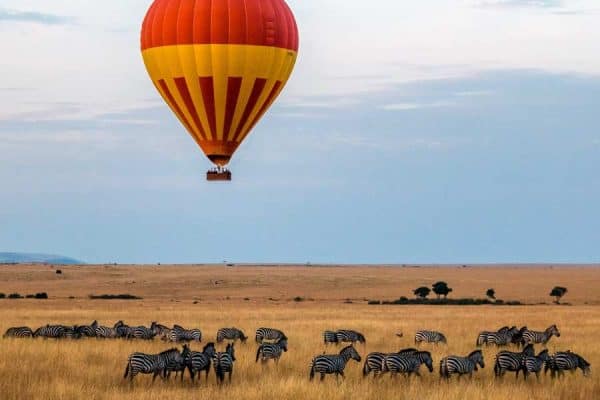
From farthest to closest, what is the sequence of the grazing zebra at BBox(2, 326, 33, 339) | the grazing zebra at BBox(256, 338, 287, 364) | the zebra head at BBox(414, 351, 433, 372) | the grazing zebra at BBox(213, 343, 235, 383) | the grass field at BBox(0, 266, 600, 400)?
the grazing zebra at BBox(2, 326, 33, 339) < the grazing zebra at BBox(256, 338, 287, 364) < the zebra head at BBox(414, 351, 433, 372) < the grazing zebra at BBox(213, 343, 235, 383) < the grass field at BBox(0, 266, 600, 400)

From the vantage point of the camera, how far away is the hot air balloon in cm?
3212

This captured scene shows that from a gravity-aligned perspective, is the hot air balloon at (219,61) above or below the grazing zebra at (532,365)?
above

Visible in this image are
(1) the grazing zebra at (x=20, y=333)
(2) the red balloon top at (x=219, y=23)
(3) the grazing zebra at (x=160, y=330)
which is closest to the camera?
(3) the grazing zebra at (x=160, y=330)

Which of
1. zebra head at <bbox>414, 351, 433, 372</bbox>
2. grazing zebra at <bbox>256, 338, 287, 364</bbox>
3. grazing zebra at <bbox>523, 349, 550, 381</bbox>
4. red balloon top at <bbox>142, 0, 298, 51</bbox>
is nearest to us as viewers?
grazing zebra at <bbox>523, 349, 550, 381</bbox>

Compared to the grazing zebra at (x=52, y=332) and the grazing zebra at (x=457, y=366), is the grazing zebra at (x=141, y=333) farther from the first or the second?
the grazing zebra at (x=457, y=366)

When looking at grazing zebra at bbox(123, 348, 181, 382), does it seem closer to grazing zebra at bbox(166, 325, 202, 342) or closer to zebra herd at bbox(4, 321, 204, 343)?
grazing zebra at bbox(166, 325, 202, 342)

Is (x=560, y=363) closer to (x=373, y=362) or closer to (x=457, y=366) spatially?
(x=457, y=366)

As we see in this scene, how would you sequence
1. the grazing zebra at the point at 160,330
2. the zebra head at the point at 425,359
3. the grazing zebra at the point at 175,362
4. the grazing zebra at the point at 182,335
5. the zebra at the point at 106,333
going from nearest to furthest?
1. the grazing zebra at the point at 175,362
2. the zebra head at the point at 425,359
3. the grazing zebra at the point at 182,335
4. the grazing zebra at the point at 160,330
5. the zebra at the point at 106,333

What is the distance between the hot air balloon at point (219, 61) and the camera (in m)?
32.1

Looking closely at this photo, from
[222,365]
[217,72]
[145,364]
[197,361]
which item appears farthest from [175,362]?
Result: [217,72]

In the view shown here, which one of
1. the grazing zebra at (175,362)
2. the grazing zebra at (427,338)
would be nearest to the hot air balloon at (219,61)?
the grazing zebra at (427,338)

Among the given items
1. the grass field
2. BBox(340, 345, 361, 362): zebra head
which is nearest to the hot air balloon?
the grass field

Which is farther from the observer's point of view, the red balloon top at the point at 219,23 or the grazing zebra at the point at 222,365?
the red balloon top at the point at 219,23

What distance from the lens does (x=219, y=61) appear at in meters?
32.1
